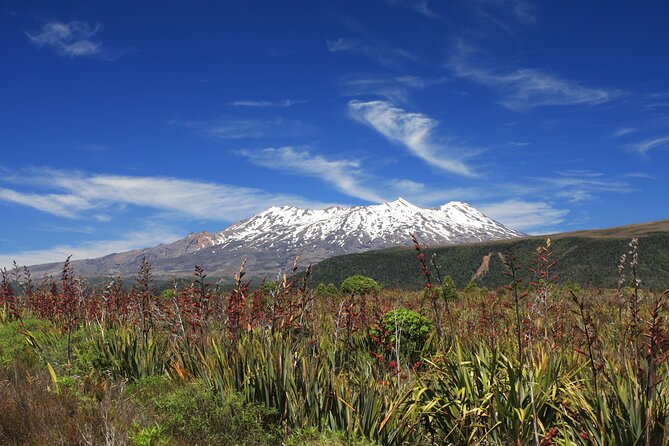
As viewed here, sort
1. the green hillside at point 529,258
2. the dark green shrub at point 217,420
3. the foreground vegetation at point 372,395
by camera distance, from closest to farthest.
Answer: the foreground vegetation at point 372,395
the dark green shrub at point 217,420
the green hillside at point 529,258

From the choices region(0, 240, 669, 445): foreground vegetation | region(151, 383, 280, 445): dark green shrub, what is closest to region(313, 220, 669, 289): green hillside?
region(0, 240, 669, 445): foreground vegetation

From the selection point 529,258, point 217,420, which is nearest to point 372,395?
point 217,420

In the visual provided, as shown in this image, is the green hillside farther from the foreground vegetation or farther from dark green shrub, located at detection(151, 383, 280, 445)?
dark green shrub, located at detection(151, 383, 280, 445)

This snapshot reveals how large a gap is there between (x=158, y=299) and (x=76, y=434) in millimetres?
5774

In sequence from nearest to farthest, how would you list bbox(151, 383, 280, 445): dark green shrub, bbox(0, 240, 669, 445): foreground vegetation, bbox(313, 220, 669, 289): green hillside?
bbox(0, 240, 669, 445): foreground vegetation
bbox(151, 383, 280, 445): dark green shrub
bbox(313, 220, 669, 289): green hillside

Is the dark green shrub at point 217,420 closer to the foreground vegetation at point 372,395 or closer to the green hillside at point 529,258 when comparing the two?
the foreground vegetation at point 372,395

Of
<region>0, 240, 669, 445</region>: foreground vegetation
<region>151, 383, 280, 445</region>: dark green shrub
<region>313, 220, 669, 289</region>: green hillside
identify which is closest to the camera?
<region>0, 240, 669, 445</region>: foreground vegetation

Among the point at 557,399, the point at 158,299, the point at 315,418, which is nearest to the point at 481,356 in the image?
the point at 557,399

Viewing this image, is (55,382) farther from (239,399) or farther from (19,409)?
(239,399)

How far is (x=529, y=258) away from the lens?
411ft

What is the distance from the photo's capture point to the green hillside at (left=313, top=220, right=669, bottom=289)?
10125 cm

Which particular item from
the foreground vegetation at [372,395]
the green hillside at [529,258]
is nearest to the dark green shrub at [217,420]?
the foreground vegetation at [372,395]

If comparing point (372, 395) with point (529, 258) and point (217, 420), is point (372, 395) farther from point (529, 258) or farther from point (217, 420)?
point (529, 258)

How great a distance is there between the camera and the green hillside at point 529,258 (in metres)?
101
